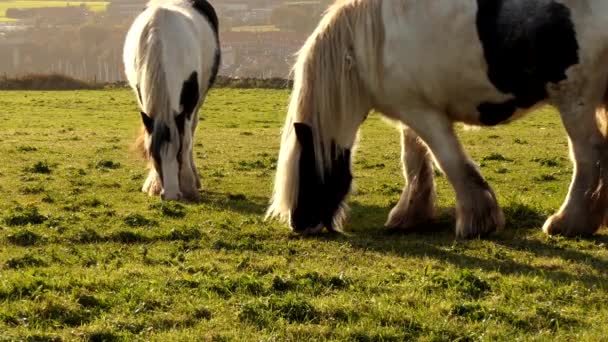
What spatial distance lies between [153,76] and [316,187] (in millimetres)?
3254

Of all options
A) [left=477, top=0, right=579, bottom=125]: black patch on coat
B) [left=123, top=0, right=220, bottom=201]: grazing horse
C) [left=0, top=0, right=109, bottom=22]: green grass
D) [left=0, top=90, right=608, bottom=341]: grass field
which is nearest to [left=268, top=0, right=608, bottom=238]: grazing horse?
[left=477, top=0, right=579, bottom=125]: black patch on coat

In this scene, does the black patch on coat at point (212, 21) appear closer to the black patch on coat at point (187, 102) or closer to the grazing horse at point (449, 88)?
the black patch on coat at point (187, 102)

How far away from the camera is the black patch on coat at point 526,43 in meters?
7.38

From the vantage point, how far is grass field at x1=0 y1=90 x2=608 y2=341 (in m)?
5.05

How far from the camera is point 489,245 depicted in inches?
293

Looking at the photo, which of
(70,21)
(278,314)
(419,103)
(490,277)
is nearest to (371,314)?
(278,314)

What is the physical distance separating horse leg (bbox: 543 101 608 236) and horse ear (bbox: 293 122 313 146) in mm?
2356

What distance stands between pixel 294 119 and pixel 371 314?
324 centimetres

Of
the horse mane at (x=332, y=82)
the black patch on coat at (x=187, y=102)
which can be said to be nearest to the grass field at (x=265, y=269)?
the horse mane at (x=332, y=82)

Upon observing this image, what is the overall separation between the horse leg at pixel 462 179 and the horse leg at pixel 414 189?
2.23ft

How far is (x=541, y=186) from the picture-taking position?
11562 mm

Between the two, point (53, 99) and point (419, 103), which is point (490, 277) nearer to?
point (419, 103)

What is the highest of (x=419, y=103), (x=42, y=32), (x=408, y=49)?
(x=408, y=49)

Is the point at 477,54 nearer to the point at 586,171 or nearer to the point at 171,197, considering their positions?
the point at 586,171
